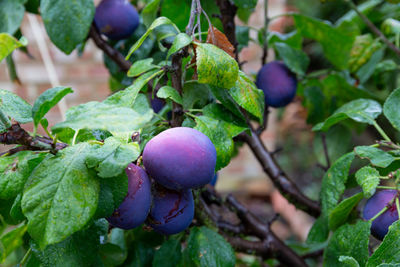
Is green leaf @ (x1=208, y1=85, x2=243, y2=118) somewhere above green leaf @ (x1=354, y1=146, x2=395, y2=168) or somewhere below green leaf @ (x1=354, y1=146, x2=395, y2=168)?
above

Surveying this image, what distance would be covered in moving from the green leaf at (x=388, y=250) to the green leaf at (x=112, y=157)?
0.84 ft

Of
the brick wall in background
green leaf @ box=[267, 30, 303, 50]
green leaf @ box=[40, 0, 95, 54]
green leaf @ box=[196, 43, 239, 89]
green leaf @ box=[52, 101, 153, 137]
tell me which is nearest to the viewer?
green leaf @ box=[52, 101, 153, 137]

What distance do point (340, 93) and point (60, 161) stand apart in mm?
623

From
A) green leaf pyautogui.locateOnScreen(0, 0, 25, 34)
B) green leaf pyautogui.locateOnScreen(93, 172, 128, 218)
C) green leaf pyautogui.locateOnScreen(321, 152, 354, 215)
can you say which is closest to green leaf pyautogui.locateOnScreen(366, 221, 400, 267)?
green leaf pyautogui.locateOnScreen(321, 152, 354, 215)

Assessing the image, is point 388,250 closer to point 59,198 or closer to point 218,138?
point 218,138

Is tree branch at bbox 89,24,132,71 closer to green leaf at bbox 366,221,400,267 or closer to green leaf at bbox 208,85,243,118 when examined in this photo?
green leaf at bbox 208,85,243,118

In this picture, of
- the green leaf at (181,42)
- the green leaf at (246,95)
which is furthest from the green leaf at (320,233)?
the green leaf at (181,42)

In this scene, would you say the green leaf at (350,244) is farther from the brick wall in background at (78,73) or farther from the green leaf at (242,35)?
the brick wall in background at (78,73)

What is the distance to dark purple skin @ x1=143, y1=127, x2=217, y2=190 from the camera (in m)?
0.38

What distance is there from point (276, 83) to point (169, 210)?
39cm

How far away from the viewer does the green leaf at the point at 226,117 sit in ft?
1.49

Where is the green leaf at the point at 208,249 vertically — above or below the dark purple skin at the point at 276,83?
below

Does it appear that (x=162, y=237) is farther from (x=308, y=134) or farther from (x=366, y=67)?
(x=308, y=134)

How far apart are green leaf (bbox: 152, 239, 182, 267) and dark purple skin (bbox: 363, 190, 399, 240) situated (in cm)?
26
